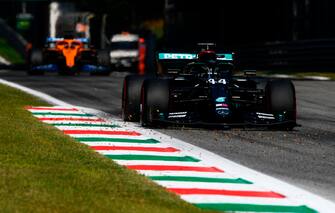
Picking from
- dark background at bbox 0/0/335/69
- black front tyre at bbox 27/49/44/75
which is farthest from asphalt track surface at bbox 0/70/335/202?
black front tyre at bbox 27/49/44/75

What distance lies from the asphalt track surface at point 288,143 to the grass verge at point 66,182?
155 cm

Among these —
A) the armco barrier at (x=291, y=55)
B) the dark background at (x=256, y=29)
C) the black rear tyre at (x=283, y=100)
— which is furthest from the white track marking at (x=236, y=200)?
the armco barrier at (x=291, y=55)

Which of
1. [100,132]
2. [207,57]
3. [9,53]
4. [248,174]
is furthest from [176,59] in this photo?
[9,53]

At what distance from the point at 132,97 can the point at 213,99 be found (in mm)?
2147

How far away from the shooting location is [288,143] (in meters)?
14.9

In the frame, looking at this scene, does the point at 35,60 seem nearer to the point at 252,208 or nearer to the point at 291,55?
the point at 291,55

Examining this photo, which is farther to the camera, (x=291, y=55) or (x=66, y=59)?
(x=291, y=55)

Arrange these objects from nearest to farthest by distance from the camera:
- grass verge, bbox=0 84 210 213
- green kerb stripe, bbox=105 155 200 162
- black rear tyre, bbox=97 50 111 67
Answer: grass verge, bbox=0 84 210 213 < green kerb stripe, bbox=105 155 200 162 < black rear tyre, bbox=97 50 111 67

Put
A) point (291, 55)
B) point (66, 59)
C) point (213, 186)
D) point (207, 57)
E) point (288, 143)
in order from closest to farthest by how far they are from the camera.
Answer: point (213, 186) → point (288, 143) → point (207, 57) → point (66, 59) → point (291, 55)

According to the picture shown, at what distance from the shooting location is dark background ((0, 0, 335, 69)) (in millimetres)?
39969

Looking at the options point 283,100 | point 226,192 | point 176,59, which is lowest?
A: point 226,192

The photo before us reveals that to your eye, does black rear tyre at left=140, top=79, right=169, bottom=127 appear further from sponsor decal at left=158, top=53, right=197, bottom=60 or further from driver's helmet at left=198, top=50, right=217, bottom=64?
sponsor decal at left=158, top=53, right=197, bottom=60

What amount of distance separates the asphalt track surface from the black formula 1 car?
18 centimetres

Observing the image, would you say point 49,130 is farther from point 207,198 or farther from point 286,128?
point 207,198
